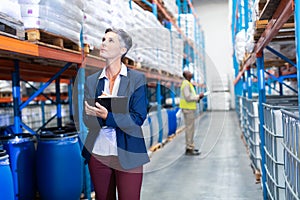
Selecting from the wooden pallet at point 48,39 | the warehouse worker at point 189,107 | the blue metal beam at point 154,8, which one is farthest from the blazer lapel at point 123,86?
the blue metal beam at point 154,8

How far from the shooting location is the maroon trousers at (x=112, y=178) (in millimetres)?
2387

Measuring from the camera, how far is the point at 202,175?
5414 mm

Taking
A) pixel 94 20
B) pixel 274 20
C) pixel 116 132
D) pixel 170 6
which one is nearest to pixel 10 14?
pixel 116 132

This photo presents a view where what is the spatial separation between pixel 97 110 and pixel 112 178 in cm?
53

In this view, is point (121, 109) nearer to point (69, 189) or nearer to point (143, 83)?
point (143, 83)

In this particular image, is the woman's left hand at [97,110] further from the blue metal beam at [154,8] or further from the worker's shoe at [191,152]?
the blue metal beam at [154,8]

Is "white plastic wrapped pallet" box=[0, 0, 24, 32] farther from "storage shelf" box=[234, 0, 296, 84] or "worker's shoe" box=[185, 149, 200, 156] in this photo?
"worker's shoe" box=[185, 149, 200, 156]

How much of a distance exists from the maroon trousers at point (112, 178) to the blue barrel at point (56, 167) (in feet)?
3.76

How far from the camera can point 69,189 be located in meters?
3.55

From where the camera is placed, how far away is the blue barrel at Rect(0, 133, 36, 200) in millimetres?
3279

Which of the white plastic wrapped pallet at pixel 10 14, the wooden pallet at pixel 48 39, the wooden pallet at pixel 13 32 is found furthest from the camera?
the wooden pallet at pixel 48 39

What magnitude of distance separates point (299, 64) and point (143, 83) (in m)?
1.04

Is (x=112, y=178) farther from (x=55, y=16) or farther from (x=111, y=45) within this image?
(x=55, y=16)

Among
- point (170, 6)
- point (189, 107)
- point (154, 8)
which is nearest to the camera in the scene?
point (189, 107)
